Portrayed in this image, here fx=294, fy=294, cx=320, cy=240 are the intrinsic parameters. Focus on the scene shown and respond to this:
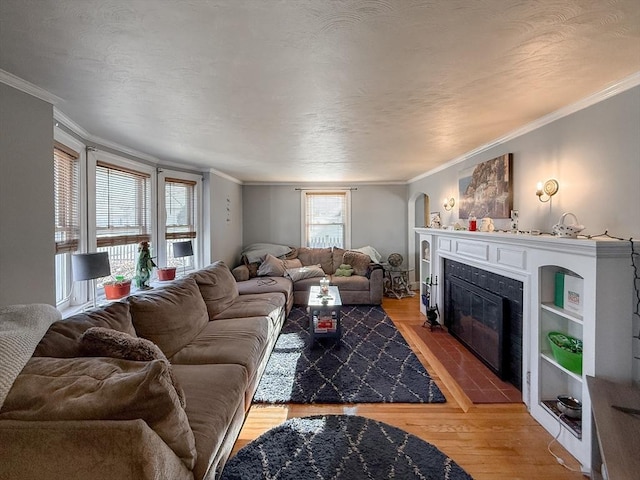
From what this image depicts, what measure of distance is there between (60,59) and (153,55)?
1.73 ft

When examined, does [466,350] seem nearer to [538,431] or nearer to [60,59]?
[538,431]

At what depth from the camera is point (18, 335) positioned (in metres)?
1.31

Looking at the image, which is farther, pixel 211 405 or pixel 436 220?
pixel 436 220

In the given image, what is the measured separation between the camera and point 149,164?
4.00m

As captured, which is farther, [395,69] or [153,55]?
[395,69]

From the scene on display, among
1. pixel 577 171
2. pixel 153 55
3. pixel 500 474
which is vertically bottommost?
pixel 500 474

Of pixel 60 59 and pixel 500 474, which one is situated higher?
pixel 60 59

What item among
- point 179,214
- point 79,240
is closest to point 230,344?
point 79,240

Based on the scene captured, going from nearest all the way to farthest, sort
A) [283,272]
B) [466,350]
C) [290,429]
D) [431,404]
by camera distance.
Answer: [290,429] < [431,404] < [466,350] < [283,272]

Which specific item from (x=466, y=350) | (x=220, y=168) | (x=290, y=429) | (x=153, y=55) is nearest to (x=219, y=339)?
(x=290, y=429)

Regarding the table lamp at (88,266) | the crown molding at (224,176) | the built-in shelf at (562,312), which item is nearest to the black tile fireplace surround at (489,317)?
the built-in shelf at (562,312)

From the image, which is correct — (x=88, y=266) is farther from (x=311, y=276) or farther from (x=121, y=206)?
(x=311, y=276)

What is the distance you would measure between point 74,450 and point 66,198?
98.2 inches

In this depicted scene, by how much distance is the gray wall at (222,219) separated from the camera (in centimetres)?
482
